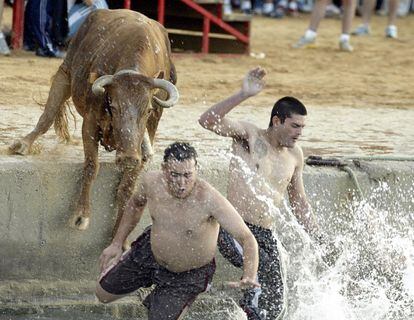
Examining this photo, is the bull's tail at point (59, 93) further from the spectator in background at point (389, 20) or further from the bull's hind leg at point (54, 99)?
the spectator in background at point (389, 20)

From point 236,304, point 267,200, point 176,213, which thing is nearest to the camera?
point 176,213

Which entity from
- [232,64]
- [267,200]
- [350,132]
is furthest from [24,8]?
[267,200]

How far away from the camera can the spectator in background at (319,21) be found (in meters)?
18.0

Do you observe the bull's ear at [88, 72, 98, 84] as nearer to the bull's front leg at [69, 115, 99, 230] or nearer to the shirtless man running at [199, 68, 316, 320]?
the bull's front leg at [69, 115, 99, 230]

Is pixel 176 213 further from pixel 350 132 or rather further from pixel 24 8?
pixel 24 8

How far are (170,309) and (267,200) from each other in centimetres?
105

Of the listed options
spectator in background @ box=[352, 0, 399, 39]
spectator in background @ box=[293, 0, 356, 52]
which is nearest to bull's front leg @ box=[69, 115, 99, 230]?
spectator in background @ box=[293, 0, 356, 52]

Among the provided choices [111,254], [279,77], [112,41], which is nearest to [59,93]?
[112,41]

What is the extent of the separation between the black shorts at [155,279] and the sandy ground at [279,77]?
262 centimetres

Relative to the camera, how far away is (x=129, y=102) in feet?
30.5

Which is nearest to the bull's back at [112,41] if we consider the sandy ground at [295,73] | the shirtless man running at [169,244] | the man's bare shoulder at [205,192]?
the shirtless man running at [169,244]

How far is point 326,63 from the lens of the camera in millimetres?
17047

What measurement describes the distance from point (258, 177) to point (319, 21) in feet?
31.1

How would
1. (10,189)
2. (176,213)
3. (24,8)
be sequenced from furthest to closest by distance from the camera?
(24,8) → (10,189) → (176,213)
